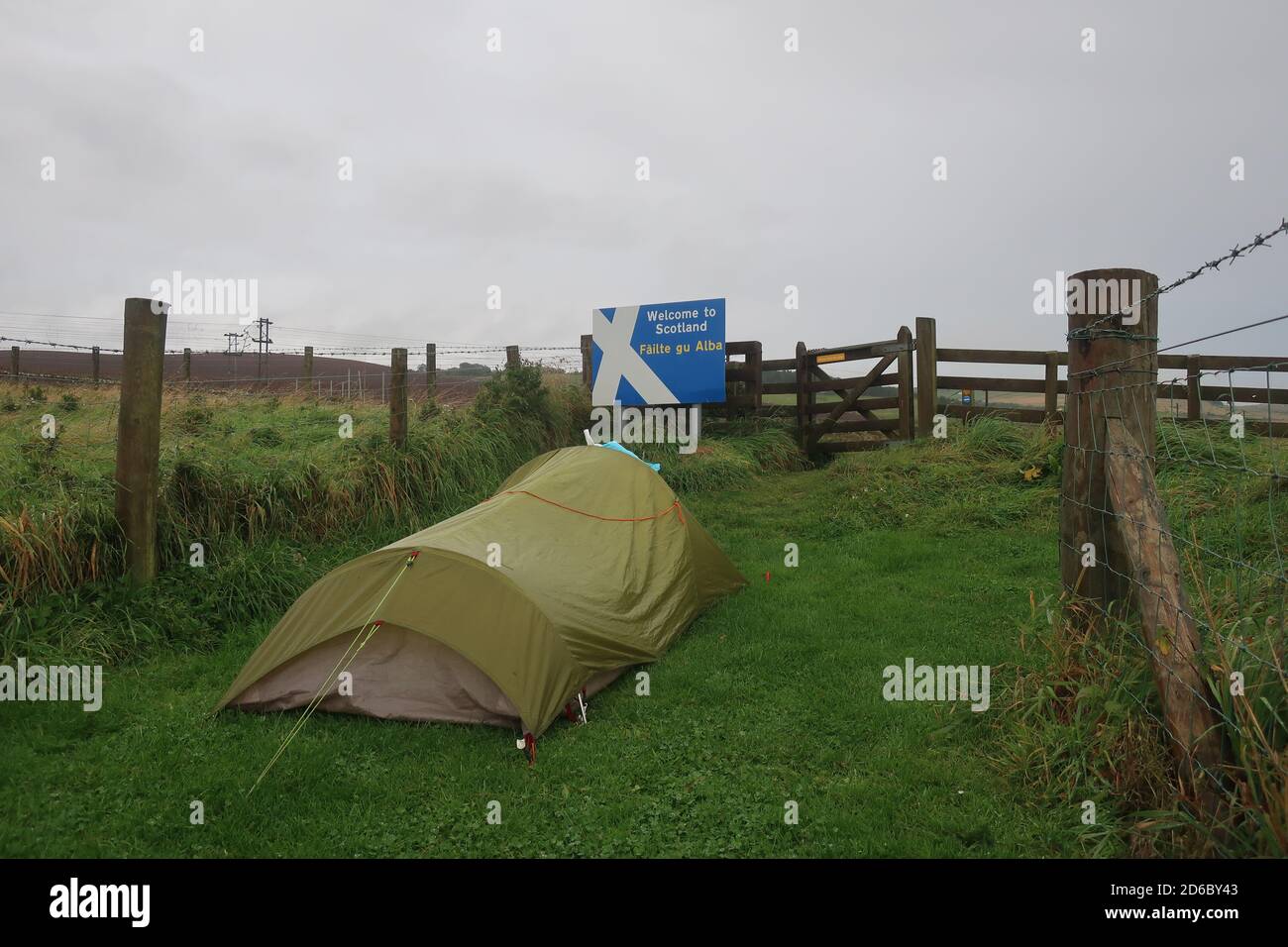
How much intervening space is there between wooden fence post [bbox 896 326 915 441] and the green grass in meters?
6.91

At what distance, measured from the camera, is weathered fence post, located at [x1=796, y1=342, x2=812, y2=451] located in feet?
44.5

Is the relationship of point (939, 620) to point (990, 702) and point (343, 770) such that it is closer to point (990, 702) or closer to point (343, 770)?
point (990, 702)

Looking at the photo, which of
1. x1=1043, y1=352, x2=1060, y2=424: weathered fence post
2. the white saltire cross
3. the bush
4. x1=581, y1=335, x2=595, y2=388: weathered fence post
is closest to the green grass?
the bush

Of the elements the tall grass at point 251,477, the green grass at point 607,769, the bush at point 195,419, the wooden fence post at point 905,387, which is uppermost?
the wooden fence post at point 905,387

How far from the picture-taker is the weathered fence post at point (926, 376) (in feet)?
39.6

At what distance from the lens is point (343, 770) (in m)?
3.92

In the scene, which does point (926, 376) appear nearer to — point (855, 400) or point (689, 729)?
point (855, 400)

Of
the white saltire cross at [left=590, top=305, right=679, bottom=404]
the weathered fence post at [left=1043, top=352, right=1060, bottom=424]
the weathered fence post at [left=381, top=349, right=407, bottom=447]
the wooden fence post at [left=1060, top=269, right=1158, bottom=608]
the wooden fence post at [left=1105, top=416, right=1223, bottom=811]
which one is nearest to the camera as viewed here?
the wooden fence post at [left=1105, top=416, right=1223, bottom=811]

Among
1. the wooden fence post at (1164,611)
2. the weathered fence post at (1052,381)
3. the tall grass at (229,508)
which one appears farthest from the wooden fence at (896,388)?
the wooden fence post at (1164,611)

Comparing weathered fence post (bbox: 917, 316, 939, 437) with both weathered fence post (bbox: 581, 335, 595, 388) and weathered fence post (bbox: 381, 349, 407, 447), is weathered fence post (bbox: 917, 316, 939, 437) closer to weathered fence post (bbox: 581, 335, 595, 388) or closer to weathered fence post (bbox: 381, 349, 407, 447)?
weathered fence post (bbox: 581, 335, 595, 388)

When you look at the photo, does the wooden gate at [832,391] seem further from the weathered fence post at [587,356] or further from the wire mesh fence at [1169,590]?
the wire mesh fence at [1169,590]

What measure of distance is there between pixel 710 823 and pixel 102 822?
2.66m

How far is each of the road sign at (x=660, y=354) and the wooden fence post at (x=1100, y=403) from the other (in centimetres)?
935
